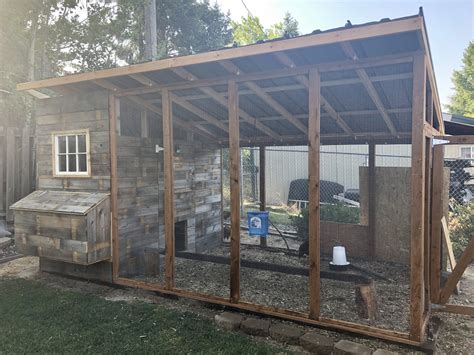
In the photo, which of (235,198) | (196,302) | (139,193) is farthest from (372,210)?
(139,193)

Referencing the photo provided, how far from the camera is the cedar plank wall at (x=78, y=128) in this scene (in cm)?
449

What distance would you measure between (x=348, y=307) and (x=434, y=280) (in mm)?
966

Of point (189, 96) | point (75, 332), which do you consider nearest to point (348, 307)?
point (75, 332)

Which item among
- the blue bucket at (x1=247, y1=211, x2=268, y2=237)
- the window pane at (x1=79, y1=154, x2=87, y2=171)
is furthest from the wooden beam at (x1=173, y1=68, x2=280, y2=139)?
the window pane at (x1=79, y1=154, x2=87, y2=171)

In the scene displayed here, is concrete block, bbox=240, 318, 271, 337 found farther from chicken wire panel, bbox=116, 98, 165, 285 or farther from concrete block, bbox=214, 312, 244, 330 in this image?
chicken wire panel, bbox=116, 98, 165, 285

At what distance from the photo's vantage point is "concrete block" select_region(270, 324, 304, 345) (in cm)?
305

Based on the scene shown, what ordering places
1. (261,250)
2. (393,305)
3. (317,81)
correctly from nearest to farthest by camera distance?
(317,81)
(393,305)
(261,250)

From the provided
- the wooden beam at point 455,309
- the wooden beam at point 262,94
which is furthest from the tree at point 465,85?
A: the wooden beam at point 455,309

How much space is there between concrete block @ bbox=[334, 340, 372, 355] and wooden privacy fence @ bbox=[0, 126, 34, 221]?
672 centimetres

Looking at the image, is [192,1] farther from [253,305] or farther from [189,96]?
[253,305]

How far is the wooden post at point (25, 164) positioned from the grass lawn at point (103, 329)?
3.48m

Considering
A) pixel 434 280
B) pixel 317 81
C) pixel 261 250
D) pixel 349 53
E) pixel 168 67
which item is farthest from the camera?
pixel 261 250

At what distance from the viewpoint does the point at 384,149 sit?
12.2 meters

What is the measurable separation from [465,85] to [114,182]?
2506 cm
